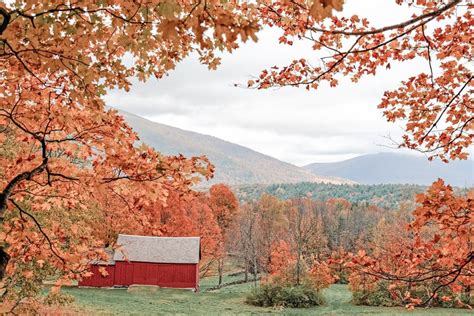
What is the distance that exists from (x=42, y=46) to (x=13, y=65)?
103 cm

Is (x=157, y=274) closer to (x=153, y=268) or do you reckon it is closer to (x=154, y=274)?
(x=154, y=274)

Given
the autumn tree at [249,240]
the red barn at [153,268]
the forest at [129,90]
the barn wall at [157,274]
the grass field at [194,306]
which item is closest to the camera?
the forest at [129,90]

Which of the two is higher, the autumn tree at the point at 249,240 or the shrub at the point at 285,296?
the autumn tree at the point at 249,240

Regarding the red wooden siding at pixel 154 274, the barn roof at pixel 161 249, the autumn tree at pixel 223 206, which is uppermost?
the autumn tree at pixel 223 206

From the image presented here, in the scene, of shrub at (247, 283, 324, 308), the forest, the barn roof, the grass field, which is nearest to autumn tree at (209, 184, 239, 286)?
the barn roof

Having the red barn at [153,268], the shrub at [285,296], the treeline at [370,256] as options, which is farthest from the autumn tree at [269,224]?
the shrub at [285,296]

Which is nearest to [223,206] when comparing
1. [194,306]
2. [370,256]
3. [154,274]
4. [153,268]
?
[153,268]

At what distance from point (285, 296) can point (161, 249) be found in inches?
656

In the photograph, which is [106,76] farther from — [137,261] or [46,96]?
[137,261]

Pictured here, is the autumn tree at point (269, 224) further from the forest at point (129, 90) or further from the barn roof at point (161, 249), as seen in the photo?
the forest at point (129, 90)

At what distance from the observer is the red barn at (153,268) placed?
41.4 m

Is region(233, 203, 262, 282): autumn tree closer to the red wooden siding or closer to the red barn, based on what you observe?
the red barn

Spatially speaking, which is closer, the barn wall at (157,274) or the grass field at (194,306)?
the grass field at (194,306)

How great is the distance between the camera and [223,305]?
30875 millimetres
